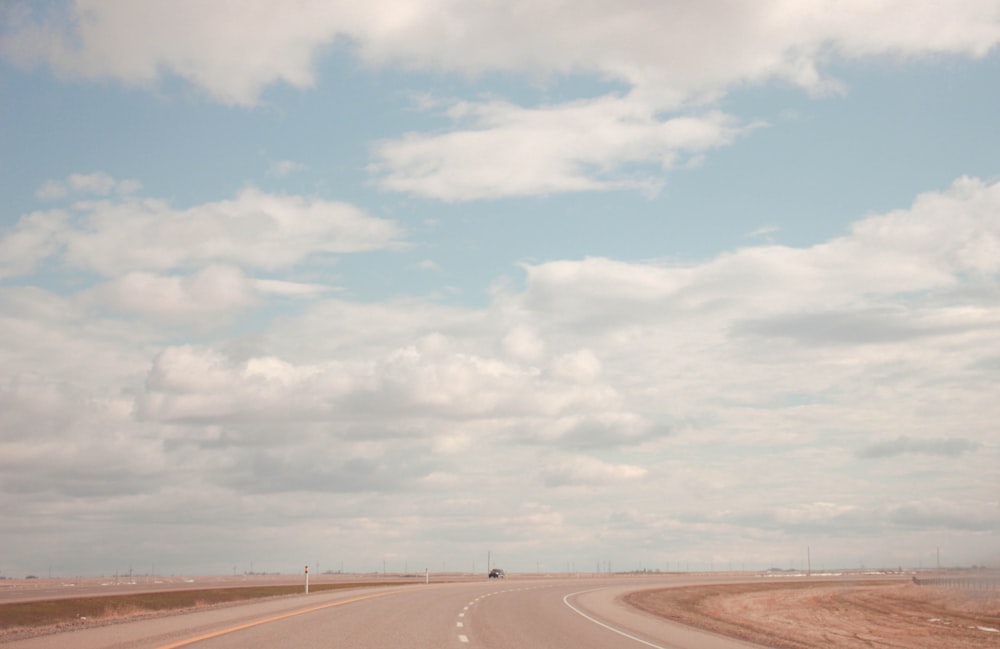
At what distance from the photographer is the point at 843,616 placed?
5409cm

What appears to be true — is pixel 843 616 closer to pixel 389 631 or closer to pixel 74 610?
pixel 389 631

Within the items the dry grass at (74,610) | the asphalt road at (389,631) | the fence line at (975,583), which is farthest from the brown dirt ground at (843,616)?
the dry grass at (74,610)

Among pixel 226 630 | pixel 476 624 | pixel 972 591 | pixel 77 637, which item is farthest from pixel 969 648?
pixel 972 591

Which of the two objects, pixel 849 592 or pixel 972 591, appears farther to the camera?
pixel 849 592

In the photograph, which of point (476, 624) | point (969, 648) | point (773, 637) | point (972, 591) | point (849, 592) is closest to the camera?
point (476, 624)

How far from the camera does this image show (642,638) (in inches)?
1019

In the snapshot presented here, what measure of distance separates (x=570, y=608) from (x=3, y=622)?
72.8 feet

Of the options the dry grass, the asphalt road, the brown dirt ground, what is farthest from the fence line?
the dry grass

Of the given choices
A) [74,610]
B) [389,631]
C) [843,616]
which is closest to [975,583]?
[843,616]

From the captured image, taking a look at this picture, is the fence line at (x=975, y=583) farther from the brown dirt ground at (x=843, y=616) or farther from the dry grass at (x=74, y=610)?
the dry grass at (x=74, y=610)

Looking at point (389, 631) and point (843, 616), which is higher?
point (389, 631)

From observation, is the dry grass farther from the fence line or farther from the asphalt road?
the fence line

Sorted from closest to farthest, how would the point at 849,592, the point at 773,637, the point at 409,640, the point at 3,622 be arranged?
1. the point at 409,640
2. the point at 773,637
3. the point at 3,622
4. the point at 849,592

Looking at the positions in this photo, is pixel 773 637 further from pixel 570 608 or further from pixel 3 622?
pixel 3 622
